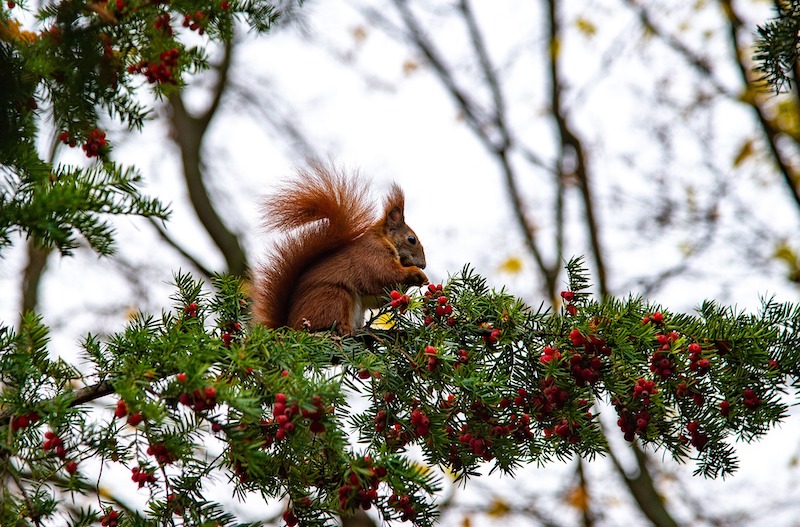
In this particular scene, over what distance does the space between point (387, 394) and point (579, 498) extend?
383cm

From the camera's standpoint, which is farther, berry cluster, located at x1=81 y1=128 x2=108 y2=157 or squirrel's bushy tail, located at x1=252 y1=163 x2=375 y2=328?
squirrel's bushy tail, located at x1=252 y1=163 x2=375 y2=328

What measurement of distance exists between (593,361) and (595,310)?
0.11m

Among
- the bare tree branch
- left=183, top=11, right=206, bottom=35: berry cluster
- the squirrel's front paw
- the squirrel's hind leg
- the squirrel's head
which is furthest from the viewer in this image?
the bare tree branch

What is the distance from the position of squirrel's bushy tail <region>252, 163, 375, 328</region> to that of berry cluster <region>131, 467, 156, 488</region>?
2.90 feet

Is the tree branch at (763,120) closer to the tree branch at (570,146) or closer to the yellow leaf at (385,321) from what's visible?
the tree branch at (570,146)

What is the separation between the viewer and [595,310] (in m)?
1.39

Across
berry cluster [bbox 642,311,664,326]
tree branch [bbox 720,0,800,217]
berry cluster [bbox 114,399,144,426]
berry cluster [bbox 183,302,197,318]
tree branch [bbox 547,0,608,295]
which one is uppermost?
tree branch [bbox 547,0,608,295]

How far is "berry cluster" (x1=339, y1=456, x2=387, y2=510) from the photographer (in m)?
1.06

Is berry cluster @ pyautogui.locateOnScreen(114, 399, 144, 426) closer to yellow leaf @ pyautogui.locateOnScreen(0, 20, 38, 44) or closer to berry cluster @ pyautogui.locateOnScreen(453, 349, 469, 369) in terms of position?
berry cluster @ pyautogui.locateOnScreen(453, 349, 469, 369)

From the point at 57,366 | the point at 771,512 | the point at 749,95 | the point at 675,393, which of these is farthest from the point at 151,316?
the point at 771,512

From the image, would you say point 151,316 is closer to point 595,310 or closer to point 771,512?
point 595,310

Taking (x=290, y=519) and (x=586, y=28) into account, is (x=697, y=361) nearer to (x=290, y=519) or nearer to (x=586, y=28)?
(x=290, y=519)

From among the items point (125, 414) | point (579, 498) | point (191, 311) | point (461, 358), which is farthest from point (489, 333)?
point (579, 498)

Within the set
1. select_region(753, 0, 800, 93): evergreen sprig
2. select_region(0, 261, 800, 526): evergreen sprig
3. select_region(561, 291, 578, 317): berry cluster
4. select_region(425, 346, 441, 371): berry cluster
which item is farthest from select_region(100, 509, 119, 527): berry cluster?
select_region(753, 0, 800, 93): evergreen sprig
